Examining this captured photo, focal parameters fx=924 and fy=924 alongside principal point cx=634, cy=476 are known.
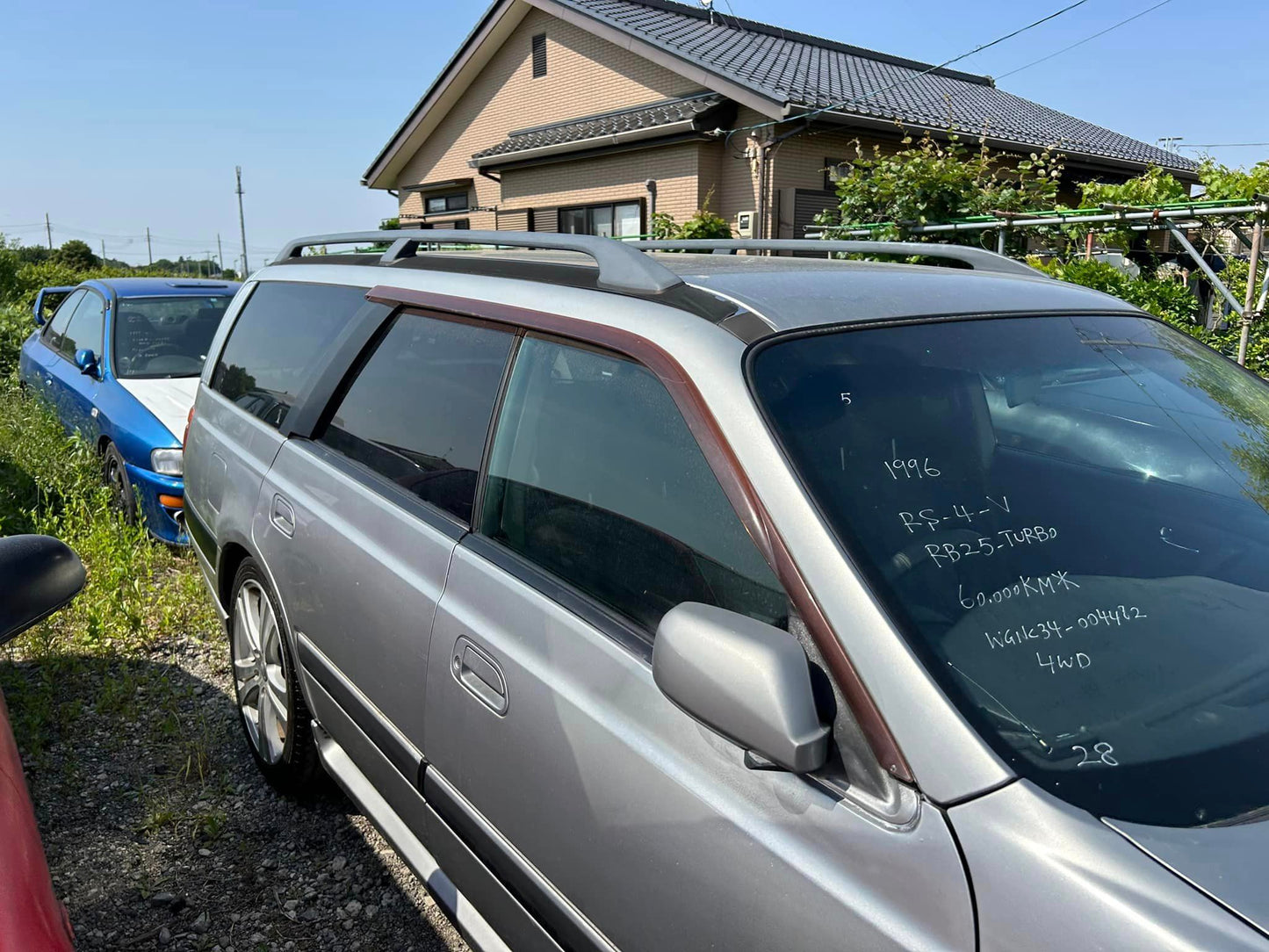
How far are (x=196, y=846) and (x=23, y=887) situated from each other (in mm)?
1938

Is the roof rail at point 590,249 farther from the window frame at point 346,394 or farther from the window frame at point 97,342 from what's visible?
the window frame at point 97,342

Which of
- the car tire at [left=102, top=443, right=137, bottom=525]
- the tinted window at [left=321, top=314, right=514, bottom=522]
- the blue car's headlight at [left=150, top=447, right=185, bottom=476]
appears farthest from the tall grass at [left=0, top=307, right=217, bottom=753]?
the tinted window at [left=321, top=314, right=514, bottom=522]

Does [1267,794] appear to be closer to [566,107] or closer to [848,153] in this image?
[848,153]

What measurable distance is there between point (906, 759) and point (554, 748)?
713mm

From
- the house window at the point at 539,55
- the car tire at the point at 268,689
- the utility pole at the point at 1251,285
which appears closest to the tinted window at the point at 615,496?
the car tire at the point at 268,689

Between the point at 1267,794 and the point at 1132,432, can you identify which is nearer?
the point at 1267,794

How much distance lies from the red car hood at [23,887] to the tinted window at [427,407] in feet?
3.28

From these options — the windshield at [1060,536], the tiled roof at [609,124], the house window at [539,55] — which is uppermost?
the house window at [539,55]

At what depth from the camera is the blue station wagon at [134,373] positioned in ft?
17.8

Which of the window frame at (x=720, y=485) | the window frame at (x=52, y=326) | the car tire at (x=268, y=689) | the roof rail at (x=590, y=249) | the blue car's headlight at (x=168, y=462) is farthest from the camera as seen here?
the window frame at (x=52, y=326)

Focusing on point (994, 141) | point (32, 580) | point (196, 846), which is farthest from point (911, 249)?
point (994, 141)

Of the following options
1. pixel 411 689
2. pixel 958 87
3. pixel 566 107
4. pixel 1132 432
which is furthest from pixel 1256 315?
pixel 958 87

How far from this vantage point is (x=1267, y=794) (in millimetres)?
1205

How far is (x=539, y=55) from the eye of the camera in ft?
58.1
